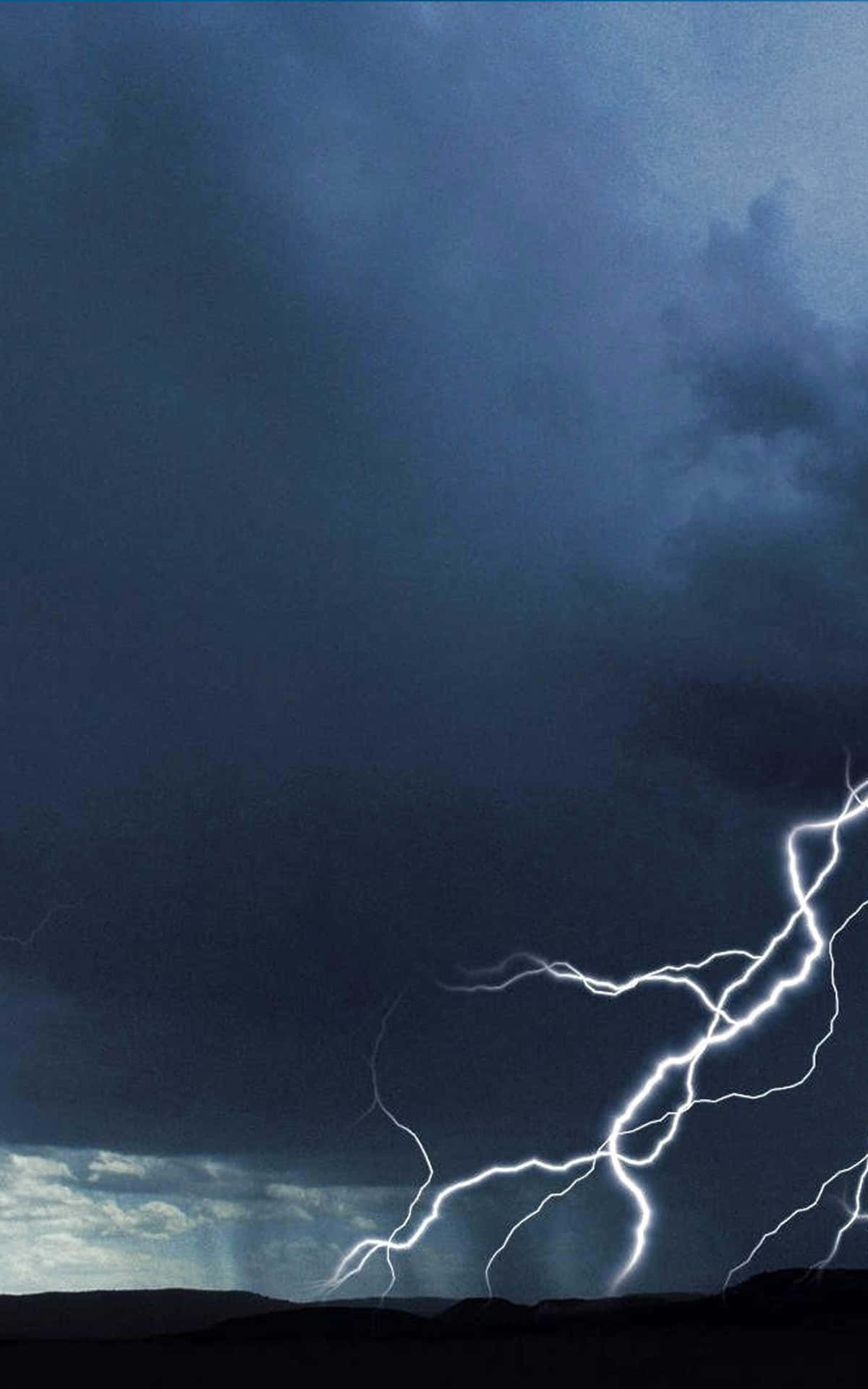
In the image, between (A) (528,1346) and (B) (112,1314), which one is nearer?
(A) (528,1346)

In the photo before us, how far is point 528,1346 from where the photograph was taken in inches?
595

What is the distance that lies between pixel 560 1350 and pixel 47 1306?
75.4ft

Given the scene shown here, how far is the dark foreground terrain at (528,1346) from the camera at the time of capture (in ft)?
44.3

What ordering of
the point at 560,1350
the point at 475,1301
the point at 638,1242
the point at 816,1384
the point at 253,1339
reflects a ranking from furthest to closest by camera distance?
1. the point at 475,1301
2. the point at 253,1339
3. the point at 638,1242
4. the point at 560,1350
5. the point at 816,1384

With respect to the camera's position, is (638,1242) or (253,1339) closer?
(638,1242)

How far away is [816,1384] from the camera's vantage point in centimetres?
1248

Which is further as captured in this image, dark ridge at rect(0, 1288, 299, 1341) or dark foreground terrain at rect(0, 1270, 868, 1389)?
dark ridge at rect(0, 1288, 299, 1341)

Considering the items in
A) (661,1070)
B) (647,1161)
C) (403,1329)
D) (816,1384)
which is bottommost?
(816,1384)

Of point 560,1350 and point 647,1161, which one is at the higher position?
point 647,1161

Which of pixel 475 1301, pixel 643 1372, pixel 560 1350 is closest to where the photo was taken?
pixel 643 1372

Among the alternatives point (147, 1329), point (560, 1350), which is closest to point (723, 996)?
point (560, 1350)

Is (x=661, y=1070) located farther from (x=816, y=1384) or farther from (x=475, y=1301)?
(x=816, y=1384)

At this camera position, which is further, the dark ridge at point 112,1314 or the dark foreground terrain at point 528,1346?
the dark ridge at point 112,1314

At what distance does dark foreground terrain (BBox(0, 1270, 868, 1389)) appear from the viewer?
13500 mm
